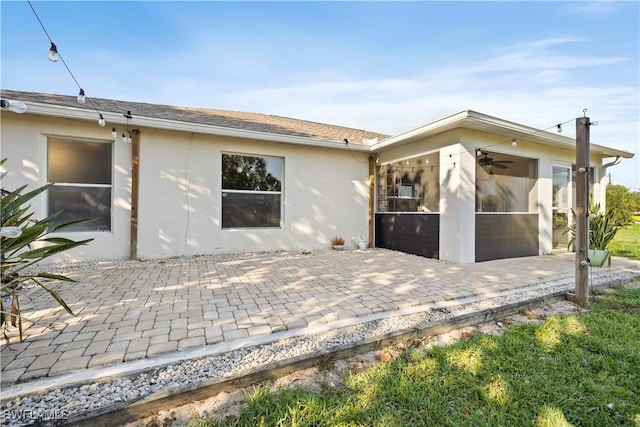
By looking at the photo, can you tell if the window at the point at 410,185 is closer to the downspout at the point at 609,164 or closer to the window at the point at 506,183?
the window at the point at 506,183

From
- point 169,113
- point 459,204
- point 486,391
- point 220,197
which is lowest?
point 486,391

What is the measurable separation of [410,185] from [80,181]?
7.57 m

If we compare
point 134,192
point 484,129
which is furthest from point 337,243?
point 134,192

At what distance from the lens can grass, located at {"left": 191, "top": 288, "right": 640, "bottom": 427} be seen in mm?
1602

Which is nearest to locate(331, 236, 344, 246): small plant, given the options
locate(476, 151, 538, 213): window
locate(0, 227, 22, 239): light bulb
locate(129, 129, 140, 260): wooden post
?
locate(476, 151, 538, 213): window

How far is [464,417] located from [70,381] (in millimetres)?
2503

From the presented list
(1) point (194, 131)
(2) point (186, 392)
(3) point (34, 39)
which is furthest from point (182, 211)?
(2) point (186, 392)

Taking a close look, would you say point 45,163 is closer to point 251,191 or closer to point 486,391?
point 251,191

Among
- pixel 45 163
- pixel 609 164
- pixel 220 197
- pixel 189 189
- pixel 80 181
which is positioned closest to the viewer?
pixel 45 163

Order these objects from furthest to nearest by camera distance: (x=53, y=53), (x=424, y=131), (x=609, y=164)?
(x=609, y=164)
(x=424, y=131)
(x=53, y=53)

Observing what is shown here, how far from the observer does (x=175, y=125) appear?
5828 mm

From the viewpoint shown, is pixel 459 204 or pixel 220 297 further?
pixel 459 204

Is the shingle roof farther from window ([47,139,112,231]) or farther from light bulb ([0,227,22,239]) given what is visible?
light bulb ([0,227,22,239])

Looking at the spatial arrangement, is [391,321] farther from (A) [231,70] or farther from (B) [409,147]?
(A) [231,70]
